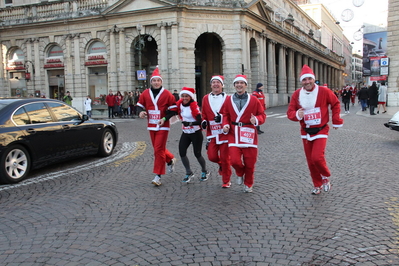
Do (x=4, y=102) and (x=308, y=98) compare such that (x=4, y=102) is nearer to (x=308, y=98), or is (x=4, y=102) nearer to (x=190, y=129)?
(x=190, y=129)

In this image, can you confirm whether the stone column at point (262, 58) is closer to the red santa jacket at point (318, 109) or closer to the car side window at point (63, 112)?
the car side window at point (63, 112)

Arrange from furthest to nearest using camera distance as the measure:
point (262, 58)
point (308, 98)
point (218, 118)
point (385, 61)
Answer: point (262, 58) → point (385, 61) → point (218, 118) → point (308, 98)

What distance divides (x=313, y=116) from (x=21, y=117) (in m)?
5.39

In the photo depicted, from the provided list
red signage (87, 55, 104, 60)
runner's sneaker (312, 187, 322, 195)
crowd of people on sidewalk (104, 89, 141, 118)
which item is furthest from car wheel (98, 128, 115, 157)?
red signage (87, 55, 104, 60)

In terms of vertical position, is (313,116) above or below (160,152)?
above

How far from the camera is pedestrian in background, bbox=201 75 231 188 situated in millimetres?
6555

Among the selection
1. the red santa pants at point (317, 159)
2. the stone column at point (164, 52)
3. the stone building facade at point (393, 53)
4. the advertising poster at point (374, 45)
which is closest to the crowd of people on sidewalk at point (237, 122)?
the red santa pants at point (317, 159)

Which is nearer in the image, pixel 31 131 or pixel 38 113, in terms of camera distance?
pixel 31 131

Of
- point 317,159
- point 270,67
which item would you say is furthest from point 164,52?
point 317,159

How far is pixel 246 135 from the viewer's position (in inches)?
236

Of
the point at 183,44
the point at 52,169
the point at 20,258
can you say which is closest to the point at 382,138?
the point at 52,169

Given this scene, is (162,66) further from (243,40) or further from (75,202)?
(75,202)

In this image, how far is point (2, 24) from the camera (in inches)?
1436

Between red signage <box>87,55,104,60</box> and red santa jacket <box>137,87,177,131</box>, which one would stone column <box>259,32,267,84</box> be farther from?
red santa jacket <box>137,87,177,131</box>
